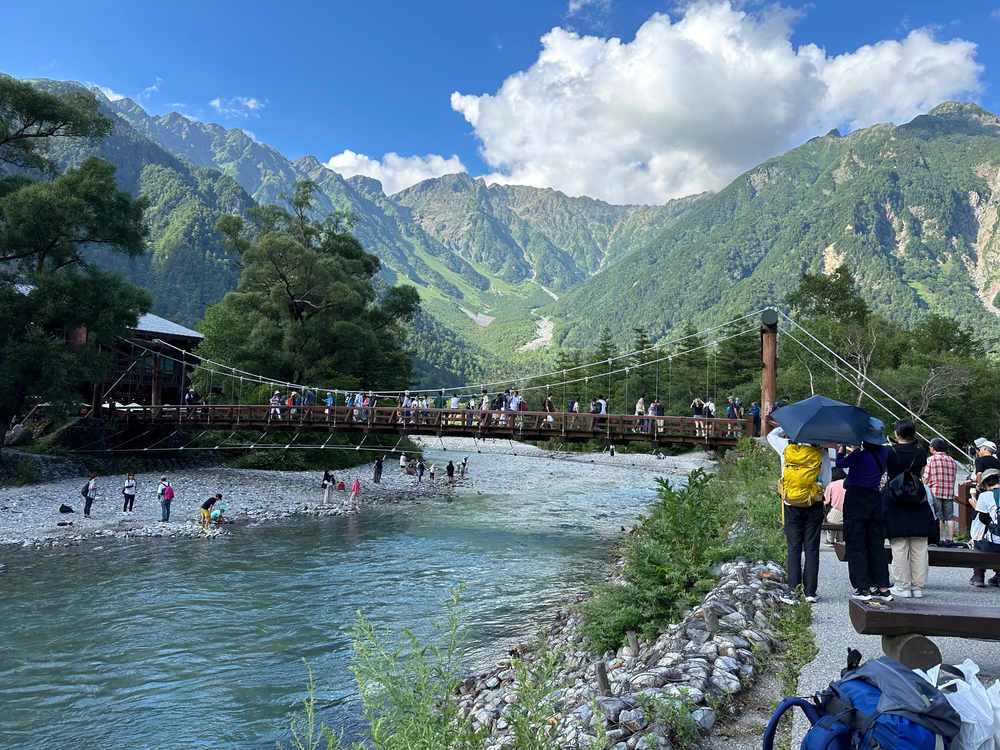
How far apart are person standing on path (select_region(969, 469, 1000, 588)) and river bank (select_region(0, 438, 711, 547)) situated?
1649cm

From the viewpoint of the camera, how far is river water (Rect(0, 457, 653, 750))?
7059 millimetres

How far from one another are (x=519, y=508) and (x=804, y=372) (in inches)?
1008

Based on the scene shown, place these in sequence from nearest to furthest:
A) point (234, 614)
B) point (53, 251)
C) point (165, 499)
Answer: point (234, 614)
point (165, 499)
point (53, 251)

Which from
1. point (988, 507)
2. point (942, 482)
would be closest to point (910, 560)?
point (988, 507)

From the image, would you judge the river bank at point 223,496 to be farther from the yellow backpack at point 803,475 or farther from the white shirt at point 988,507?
the white shirt at point 988,507

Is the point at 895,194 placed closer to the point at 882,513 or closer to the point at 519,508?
the point at 519,508

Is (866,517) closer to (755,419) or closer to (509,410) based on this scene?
(755,419)

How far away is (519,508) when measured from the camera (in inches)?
946

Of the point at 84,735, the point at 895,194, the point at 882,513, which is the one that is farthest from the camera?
the point at 895,194

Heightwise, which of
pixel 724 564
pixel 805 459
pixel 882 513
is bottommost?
pixel 724 564

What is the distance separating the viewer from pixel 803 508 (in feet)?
18.8

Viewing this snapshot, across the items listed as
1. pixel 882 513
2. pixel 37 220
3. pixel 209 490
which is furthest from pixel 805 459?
pixel 37 220

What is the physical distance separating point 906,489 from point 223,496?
21741 mm

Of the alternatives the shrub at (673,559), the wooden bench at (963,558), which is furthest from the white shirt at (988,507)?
the shrub at (673,559)
